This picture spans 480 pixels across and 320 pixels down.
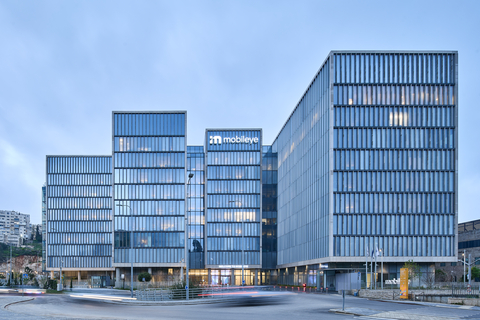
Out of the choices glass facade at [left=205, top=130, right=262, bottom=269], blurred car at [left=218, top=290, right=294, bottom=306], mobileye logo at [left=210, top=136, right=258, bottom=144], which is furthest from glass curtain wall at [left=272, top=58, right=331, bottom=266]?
blurred car at [left=218, top=290, right=294, bottom=306]

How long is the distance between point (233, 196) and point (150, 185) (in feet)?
67.3

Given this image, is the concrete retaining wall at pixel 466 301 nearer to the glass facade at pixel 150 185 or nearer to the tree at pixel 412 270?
the tree at pixel 412 270

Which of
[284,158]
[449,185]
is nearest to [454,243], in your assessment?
[449,185]

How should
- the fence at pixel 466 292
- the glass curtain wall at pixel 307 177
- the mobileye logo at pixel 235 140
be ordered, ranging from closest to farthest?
the fence at pixel 466 292 → the glass curtain wall at pixel 307 177 → the mobileye logo at pixel 235 140

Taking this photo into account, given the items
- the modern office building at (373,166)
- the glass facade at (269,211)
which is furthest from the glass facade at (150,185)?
the glass facade at (269,211)

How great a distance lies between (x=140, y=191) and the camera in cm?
10306

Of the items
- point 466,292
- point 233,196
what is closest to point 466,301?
point 466,292

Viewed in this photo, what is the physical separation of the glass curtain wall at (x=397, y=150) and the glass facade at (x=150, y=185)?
4274cm

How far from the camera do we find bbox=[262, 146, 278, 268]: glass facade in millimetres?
112688

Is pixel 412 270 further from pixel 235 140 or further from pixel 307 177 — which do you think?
pixel 235 140

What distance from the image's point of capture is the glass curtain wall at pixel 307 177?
72938 mm

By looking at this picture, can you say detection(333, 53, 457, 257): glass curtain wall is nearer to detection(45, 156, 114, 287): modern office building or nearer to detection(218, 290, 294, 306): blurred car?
detection(218, 290, 294, 306): blurred car

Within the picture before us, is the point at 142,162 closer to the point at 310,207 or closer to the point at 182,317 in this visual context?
the point at 310,207

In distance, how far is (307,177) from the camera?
82562 millimetres
